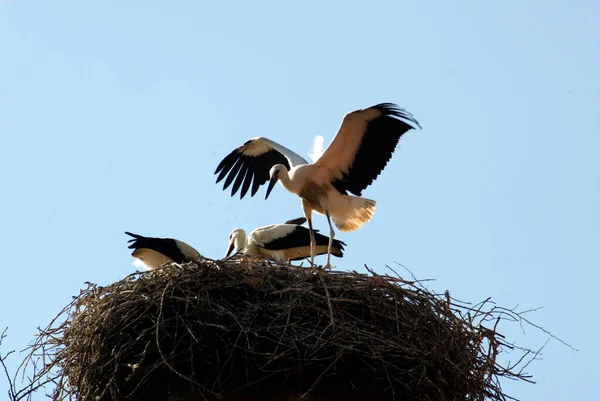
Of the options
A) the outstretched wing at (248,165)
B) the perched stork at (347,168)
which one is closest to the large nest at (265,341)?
the perched stork at (347,168)

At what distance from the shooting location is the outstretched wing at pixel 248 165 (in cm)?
1145

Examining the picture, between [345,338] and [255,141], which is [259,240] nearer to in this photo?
[255,141]

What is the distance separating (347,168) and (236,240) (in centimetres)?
218

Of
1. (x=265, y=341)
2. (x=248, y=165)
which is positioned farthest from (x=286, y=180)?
(x=265, y=341)

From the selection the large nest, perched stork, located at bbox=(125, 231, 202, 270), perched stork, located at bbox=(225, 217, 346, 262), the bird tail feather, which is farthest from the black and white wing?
the large nest

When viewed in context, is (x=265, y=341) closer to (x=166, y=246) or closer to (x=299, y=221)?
(x=166, y=246)

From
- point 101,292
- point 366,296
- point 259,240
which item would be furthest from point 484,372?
point 259,240

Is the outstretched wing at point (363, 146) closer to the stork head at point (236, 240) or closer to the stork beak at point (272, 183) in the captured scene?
the stork beak at point (272, 183)

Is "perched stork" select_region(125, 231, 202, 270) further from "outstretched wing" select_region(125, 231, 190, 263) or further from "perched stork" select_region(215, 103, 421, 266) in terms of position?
"perched stork" select_region(215, 103, 421, 266)

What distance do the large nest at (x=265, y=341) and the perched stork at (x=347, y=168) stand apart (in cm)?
232

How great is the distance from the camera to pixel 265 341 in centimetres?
709

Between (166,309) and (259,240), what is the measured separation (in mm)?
4292

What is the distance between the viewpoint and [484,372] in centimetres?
756

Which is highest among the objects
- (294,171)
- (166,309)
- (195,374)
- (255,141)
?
(255,141)
